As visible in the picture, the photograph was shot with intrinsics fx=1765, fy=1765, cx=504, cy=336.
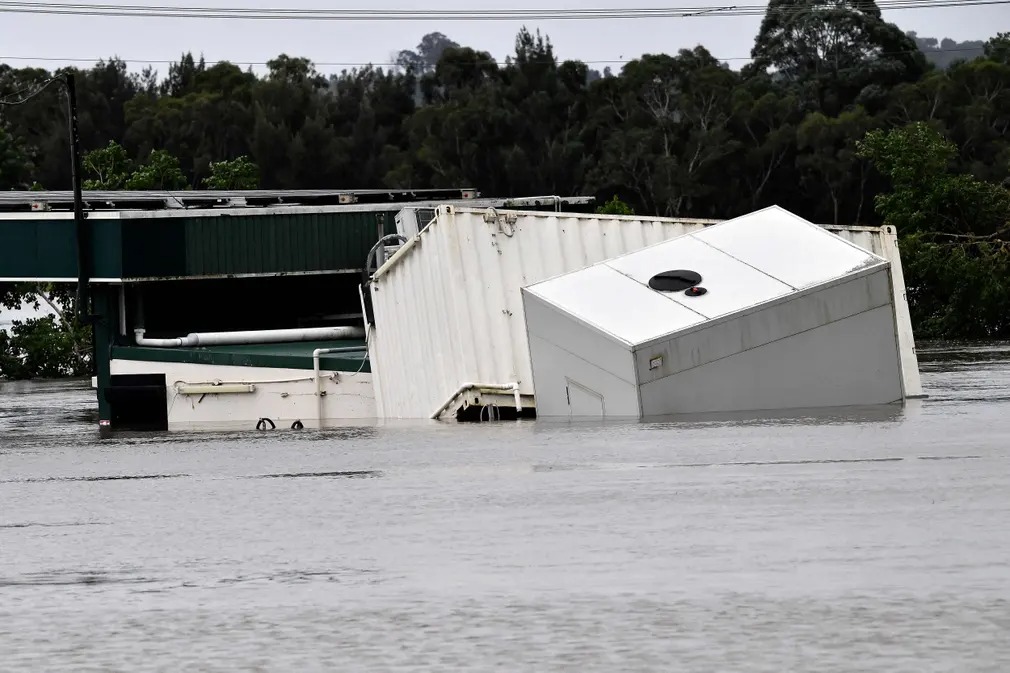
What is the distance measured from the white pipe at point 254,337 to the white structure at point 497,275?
12.7m

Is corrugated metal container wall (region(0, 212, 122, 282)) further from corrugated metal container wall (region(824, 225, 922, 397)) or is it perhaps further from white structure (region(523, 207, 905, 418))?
white structure (region(523, 207, 905, 418))

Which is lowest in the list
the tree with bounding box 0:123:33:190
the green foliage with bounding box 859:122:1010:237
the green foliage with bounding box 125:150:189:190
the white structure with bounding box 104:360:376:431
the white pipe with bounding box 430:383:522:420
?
the white pipe with bounding box 430:383:522:420

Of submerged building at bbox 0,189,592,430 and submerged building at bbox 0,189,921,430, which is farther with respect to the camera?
submerged building at bbox 0,189,592,430

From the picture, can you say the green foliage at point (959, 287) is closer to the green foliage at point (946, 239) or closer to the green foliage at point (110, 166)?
the green foliage at point (946, 239)

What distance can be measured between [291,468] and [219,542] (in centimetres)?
476

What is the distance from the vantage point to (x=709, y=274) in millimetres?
19891

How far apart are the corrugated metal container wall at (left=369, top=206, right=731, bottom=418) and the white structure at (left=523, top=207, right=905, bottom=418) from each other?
2327 millimetres

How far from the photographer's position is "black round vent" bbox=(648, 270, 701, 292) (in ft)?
64.3

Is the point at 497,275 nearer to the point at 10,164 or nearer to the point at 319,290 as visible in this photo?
the point at 319,290

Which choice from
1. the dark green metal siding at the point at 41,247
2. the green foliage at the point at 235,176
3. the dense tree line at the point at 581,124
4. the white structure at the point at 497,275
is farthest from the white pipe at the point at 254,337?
the green foliage at the point at 235,176

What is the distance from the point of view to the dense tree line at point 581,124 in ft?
259

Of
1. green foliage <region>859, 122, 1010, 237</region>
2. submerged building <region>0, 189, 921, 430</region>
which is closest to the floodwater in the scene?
submerged building <region>0, 189, 921, 430</region>

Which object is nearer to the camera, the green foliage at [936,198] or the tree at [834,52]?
the green foliage at [936,198]

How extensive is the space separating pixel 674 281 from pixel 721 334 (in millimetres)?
1267
